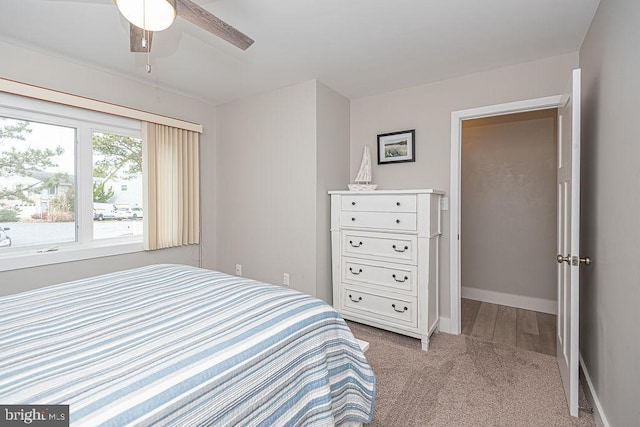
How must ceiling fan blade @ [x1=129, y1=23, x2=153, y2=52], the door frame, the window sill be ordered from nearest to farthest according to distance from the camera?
ceiling fan blade @ [x1=129, y1=23, x2=153, y2=52], the window sill, the door frame

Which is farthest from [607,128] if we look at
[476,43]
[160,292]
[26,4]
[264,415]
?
[26,4]

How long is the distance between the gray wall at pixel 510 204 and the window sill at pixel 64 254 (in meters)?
3.85

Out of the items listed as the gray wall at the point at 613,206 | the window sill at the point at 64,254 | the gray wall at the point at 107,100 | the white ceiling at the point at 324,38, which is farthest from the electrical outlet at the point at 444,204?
the window sill at the point at 64,254

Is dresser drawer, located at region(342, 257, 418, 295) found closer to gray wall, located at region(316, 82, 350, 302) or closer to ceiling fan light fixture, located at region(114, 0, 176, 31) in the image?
gray wall, located at region(316, 82, 350, 302)

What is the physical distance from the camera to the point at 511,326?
9.85 ft

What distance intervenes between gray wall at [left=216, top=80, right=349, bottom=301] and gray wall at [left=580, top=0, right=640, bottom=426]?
2011 millimetres

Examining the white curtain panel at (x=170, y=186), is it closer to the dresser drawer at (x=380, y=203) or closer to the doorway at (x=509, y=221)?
the dresser drawer at (x=380, y=203)

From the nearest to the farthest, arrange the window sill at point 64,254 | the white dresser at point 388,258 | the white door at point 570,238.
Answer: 1. the white door at point 570,238
2. the window sill at point 64,254
3. the white dresser at point 388,258

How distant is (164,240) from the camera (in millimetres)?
3158

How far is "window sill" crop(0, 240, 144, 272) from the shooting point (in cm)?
225

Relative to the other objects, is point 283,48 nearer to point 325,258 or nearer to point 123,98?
point 123,98

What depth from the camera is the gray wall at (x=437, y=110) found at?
2508 millimetres

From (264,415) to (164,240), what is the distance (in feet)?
8.75

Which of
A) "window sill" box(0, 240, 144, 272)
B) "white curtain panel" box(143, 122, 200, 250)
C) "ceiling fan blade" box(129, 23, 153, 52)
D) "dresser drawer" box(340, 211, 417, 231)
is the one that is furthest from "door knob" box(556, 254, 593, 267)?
"window sill" box(0, 240, 144, 272)
